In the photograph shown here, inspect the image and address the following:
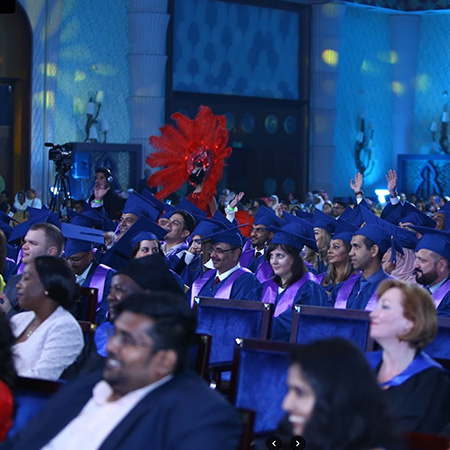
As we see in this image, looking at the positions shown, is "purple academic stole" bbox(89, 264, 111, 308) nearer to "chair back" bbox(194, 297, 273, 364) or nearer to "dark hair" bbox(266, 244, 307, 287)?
"dark hair" bbox(266, 244, 307, 287)

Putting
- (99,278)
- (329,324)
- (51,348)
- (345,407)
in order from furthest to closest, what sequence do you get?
(99,278) < (329,324) < (51,348) < (345,407)

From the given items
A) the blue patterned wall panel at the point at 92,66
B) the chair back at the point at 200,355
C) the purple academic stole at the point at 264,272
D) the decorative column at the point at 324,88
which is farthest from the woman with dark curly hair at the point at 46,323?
the decorative column at the point at 324,88

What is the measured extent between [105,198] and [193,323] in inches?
291

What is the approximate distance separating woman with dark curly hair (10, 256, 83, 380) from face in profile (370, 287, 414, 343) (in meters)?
1.25

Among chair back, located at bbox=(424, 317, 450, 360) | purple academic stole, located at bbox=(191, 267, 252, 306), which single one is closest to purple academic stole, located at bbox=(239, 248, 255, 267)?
purple academic stole, located at bbox=(191, 267, 252, 306)

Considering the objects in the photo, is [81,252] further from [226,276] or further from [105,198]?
[105,198]

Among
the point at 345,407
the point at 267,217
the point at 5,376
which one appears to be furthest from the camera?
the point at 267,217

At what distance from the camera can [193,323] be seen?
2955mm

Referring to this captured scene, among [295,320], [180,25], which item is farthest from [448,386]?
[180,25]

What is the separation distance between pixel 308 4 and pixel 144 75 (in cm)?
512

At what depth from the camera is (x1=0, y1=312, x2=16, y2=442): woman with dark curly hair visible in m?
3.19

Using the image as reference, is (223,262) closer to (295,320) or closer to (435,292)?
(435,292)

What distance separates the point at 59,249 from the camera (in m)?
6.22

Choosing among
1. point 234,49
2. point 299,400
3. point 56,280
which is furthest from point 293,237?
point 234,49
